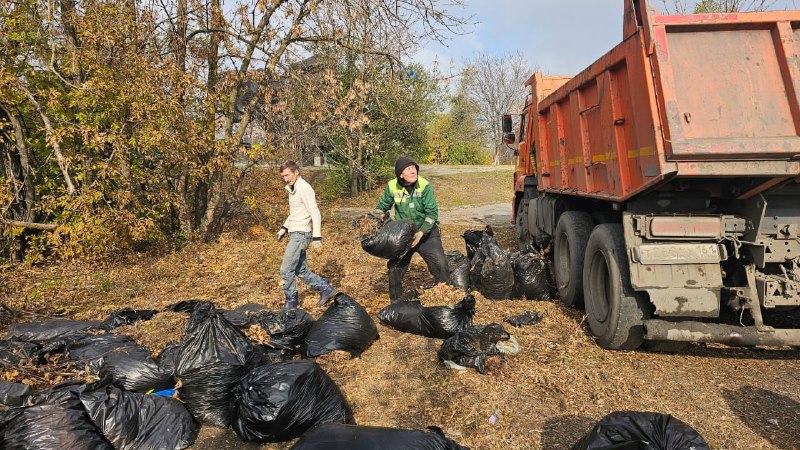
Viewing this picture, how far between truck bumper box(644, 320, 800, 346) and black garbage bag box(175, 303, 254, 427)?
286 cm

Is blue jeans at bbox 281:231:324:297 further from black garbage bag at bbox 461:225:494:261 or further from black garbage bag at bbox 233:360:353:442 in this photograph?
black garbage bag at bbox 233:360:353:442

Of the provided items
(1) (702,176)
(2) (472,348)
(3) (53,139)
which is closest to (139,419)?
(2) (472,348)

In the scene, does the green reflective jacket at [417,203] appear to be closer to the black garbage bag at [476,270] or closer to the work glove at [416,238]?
the work glove at [416,238]

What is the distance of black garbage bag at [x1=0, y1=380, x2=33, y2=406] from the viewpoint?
9.42 feet

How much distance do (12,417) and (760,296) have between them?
467cm

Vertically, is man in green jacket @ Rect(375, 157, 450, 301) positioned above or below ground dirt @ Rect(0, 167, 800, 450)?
above

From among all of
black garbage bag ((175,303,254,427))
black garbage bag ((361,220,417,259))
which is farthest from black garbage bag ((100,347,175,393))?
black garbage bag ((361,220,417,259))

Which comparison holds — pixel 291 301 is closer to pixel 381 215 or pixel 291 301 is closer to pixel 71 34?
pixel 381 215

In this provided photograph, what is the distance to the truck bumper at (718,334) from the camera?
357cm

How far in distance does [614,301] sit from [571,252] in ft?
4.49

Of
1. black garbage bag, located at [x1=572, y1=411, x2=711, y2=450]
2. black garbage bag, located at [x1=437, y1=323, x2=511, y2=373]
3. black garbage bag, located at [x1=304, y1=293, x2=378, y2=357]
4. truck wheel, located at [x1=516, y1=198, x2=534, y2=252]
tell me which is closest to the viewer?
black garbage bag, located at [x1=572, y1=411, x2=711, y2=450]

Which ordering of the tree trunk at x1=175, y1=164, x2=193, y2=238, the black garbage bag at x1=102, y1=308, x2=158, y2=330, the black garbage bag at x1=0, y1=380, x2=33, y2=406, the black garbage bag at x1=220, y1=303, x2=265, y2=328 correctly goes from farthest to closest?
the tree trunk at x1=175, y1=164, x2=193, y2=238 → the black garbage bag at x1=102, y1=308, x2=158, y2=330 → the black garbage bag at x1=220, y1=303, x2=265, y2=328 → the black garbage bag at x1=0, y1=380, x2=33, y2=406

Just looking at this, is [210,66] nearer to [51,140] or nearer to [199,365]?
[51,140]

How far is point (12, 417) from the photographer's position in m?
2.58
